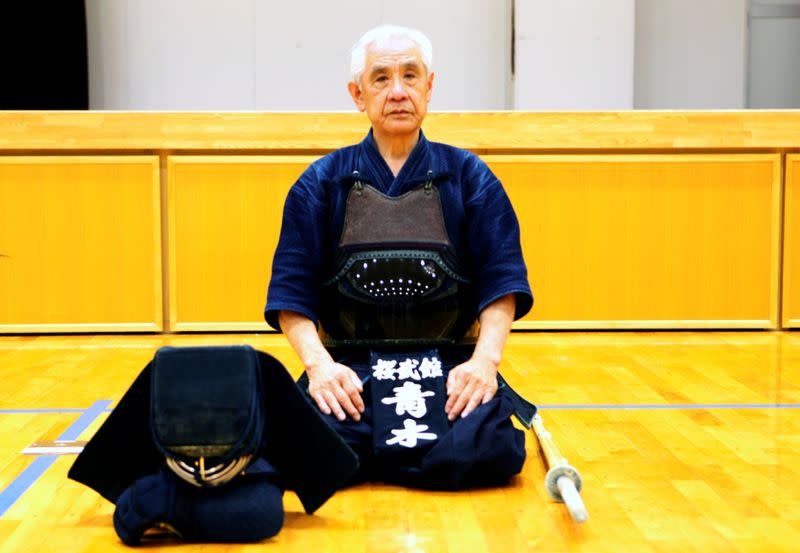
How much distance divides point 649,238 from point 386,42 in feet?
7.56

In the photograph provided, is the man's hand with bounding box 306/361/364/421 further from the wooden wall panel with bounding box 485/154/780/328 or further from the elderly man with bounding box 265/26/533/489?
the wooden wall panel with bounding box 485/154/780/328

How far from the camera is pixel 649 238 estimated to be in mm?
4488

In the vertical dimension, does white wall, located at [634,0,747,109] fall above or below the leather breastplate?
above

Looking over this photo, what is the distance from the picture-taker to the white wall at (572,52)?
604 cm

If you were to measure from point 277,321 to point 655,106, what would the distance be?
449 cm

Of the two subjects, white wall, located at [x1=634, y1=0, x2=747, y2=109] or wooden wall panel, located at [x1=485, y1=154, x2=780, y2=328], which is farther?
white wall, located at [x1=634, y1=0, x2=747, y2=109]

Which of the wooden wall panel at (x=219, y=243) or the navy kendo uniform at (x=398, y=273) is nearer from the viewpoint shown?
the navy kendo uniform at (x=398, y=273)

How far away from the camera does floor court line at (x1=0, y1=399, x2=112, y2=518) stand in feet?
7.45

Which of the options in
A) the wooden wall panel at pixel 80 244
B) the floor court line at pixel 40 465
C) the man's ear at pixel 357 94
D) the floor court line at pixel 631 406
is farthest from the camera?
the wooden wall panel at pixel 80 244

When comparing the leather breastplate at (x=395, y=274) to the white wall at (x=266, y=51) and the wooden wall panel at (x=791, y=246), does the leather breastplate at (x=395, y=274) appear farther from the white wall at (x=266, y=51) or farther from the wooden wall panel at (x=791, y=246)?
the white wall at (x=266, y=51)

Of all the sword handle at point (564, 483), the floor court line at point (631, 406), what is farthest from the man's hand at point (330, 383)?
the floor court line at point (631, 406)

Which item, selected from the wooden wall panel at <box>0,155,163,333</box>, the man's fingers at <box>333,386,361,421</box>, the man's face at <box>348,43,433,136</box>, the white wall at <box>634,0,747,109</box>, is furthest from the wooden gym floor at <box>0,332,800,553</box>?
the white wall at <box>634,0,747,109</box>

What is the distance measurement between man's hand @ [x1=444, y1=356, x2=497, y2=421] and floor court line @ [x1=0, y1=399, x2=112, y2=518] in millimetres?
853

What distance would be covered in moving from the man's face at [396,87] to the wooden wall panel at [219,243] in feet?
6.55
